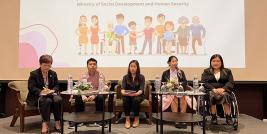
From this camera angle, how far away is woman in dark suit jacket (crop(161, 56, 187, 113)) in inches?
182

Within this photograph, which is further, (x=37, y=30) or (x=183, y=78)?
(x=37, y=30)

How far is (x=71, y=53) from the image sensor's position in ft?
17.4

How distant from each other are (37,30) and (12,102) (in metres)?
1.55

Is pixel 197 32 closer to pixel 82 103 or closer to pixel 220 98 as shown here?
pixel 220 98

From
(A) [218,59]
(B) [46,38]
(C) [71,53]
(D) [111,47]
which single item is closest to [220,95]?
(A) [218,59]

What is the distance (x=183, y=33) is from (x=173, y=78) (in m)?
0.96

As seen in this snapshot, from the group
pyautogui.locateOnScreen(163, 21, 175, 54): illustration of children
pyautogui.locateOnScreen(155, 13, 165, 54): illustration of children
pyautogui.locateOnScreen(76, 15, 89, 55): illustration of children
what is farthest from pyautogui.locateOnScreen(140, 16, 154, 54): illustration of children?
pyautogui.locateOnScreen(76, 15, 89, 55): illustration of children

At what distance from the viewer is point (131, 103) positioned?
4527 mm

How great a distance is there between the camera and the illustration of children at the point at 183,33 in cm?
527

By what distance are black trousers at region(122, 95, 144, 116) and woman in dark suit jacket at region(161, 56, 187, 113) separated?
49 centimetres

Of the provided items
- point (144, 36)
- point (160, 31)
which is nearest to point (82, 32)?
point (144, 36)

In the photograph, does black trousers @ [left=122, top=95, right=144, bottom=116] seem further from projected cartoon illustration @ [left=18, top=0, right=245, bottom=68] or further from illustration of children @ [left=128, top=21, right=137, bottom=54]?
illustration of children @ [left=128, top=21, right=137, bottom=54]

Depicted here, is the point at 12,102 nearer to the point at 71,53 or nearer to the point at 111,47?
the point at 71,53

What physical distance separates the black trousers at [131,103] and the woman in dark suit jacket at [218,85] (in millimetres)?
1105
